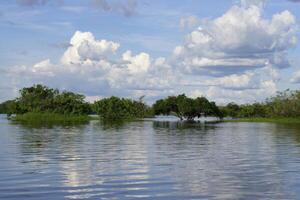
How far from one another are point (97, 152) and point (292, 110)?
457ft

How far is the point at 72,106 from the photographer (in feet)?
537

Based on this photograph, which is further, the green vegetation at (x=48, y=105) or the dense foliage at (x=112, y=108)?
the dense foliage at (x=112, y=108)

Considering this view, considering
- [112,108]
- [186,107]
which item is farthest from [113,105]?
[186,107]

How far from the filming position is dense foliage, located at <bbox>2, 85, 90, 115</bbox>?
534 feet

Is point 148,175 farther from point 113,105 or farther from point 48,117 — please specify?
point 113,105

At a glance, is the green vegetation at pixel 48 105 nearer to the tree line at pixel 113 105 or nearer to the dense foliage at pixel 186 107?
the tree line at pixel 113 105

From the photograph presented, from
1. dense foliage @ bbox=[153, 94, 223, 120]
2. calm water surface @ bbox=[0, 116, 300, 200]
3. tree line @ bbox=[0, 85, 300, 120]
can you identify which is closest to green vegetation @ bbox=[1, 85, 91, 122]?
tree line @ bbox=[0, 85, 300, 120]

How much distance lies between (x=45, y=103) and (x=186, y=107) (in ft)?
141

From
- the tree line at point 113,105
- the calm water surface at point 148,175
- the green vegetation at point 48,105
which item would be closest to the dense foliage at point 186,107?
the tree line at point 113,105

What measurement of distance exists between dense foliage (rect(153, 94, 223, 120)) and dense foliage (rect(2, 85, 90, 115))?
29320 millimetres

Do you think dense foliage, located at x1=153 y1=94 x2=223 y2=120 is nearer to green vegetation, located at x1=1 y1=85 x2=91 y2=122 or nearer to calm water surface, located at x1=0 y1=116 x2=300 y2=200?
green vegetation, located at x1=1 y1=85 x2=91 y2=122

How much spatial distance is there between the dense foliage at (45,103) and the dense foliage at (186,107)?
2932 cm

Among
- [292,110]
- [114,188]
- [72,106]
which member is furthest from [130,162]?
[292,110]

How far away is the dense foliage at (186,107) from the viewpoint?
172 meters
